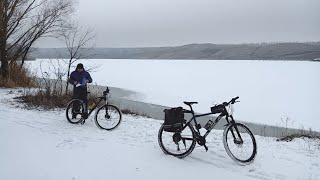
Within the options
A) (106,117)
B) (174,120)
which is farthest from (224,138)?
(106,117)

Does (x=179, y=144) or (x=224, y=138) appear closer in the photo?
(x=224, y=138)

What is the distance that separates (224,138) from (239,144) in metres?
0.28

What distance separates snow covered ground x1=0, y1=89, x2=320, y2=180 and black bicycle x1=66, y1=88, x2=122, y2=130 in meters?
0.24

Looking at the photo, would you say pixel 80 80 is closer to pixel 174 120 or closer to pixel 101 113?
pixel 101 113

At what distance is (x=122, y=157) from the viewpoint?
6199mm

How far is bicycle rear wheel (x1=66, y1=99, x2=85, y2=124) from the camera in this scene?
29.4 feet

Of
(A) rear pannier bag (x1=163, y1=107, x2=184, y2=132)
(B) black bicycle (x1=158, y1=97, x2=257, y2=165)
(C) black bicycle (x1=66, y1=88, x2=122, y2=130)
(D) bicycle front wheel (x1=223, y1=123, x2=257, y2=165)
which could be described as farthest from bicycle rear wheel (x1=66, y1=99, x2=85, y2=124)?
(D) bicycle front wheel (x1=223, y1=123, x2=257, y2=165)

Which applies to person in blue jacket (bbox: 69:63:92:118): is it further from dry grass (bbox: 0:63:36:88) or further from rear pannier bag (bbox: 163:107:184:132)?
dry grass (bbox: 0:63:36:88)

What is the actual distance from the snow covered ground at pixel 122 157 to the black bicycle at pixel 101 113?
24cm

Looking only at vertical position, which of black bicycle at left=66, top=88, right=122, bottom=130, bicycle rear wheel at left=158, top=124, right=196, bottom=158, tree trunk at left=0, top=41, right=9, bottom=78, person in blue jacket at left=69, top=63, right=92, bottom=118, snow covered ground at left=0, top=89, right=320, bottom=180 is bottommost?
snow covered ground at left=0, top=89, right=320, bottom=180

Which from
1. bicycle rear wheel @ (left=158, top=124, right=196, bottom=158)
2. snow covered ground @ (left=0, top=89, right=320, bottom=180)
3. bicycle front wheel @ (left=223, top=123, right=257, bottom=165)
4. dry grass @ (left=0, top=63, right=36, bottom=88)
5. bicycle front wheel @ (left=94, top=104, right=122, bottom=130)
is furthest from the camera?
dry grass @ (left=0, top=63, right=36, bottom=88)

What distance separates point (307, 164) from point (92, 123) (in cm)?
538

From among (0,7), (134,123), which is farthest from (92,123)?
(0,7)

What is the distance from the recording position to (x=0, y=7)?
1605 cm
